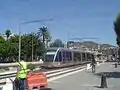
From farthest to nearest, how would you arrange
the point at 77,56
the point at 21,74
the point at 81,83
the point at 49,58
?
the point at 77,56 < the point at 49,58 < the point at 81,83 < the point at 21,74

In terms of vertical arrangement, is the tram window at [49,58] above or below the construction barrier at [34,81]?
above

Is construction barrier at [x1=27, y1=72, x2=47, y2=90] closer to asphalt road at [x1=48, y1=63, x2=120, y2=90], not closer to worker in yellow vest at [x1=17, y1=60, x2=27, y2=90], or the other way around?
worker in yellow vest at [x1=17, y1=60, x2=27, y2=90]

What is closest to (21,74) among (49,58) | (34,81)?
(34,81)

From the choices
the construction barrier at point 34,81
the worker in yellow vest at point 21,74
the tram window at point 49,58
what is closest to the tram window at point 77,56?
the tram window at point 49,58

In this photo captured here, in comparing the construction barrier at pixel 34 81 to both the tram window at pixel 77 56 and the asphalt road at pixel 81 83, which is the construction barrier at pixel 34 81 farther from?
the tram window at pixel 77 56

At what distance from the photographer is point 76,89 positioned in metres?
20.3

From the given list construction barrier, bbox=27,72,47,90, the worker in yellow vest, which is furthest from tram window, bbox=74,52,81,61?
the worker in yellow vest

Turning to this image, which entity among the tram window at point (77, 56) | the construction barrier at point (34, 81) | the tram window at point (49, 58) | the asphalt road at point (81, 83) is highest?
the tram window at point (77, 56)

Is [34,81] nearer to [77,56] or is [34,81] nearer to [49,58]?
[49,58]

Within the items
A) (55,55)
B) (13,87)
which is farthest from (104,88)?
(55,55)

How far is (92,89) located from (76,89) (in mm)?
906

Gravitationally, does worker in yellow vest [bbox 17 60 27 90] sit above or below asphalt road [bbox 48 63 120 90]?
above

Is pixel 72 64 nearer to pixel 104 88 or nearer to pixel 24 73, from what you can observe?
pixel 104 88

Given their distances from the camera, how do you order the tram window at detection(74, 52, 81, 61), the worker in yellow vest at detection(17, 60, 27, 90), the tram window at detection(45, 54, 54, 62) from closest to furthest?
the worker in yellow vest at detection(17, 60, 27, 90) → the tram window at detection(45, 54, 54, 62) → the tram window at detection(74, 52, 81, 61)
